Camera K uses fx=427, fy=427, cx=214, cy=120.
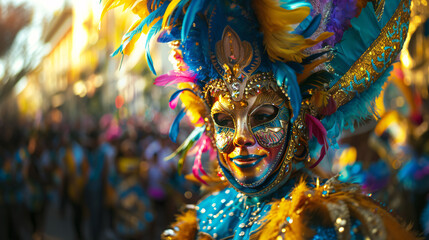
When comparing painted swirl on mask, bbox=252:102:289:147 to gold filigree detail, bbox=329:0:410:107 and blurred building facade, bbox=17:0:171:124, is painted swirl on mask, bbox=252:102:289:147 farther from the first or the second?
blurred building facade, bbox=17:0:171:124

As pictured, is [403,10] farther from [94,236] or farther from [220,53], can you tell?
[94,236]

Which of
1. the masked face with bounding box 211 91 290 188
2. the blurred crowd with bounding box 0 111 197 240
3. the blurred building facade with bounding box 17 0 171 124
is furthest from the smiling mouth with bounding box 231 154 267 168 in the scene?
the blurred building facade with bounding box 17 0 171 124

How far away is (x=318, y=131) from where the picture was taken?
7.02 feet

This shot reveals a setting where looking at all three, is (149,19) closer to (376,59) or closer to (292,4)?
(292,4)

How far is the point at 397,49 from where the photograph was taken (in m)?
2.09

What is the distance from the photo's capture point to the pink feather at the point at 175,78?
7.69ft

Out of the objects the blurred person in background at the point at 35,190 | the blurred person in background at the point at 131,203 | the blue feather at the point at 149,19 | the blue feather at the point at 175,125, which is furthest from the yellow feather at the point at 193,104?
the blurred person in background at the point at 35,190

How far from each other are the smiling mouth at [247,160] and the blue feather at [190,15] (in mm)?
631

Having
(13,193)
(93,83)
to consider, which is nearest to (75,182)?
(13,193)

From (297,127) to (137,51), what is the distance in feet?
28.6

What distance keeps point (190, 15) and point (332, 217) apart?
106cm

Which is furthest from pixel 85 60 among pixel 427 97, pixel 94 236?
pixel 427 97

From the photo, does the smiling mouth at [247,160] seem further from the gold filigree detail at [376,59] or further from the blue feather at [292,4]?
the blue feather at [292,4]

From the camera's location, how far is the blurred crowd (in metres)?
6.91
